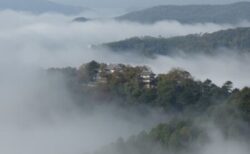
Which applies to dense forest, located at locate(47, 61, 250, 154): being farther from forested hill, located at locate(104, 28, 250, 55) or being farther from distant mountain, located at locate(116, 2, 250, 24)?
distant mountain, located at locate(116, 2, 250, 24)

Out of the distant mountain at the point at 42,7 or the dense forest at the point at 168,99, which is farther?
the distant mountain at the point at 42,7

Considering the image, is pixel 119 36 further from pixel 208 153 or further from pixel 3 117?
pixel 208 153

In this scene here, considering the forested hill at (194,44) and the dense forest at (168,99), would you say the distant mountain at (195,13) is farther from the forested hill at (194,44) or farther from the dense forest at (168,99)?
the dense forest at (168,99)

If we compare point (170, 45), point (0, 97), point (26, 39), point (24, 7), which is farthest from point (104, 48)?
point (24, 7)

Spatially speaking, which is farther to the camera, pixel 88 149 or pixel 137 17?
pixel 137 17

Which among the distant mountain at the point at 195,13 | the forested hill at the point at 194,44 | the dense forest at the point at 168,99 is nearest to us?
the dense forest at the point at 168,99

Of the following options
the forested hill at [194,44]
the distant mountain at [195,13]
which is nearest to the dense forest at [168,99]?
the forested hill at [194,44]
